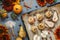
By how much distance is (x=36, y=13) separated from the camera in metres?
1.39

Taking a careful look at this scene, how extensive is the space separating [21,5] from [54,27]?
0.26 meters

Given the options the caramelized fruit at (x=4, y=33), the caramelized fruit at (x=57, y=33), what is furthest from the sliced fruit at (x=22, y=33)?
the caramelized fruit at (x=57, y=33)

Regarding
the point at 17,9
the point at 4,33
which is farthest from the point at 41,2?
the point at 4,33

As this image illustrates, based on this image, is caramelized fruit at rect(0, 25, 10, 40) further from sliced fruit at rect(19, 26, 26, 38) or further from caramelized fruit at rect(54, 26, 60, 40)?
caramelized fruit at rect(54, 26, 60, 40)

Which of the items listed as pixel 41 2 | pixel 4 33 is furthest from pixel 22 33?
pixel 41 2

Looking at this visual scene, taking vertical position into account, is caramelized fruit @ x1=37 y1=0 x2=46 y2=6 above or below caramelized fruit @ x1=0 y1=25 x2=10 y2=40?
above

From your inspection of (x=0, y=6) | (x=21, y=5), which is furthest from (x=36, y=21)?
(x=0, y=6)

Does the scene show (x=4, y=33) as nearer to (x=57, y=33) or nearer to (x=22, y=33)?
(x=22, y=33)

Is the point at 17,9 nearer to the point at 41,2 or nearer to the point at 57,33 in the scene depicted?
the point at 41,2

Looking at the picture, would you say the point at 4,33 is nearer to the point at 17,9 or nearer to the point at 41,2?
the point at 17,9

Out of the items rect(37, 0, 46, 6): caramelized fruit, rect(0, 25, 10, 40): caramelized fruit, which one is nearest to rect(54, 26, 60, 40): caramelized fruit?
rect(37, 0, 46, 6): caramelized fruit

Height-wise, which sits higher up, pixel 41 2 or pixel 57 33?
pixel 41 2

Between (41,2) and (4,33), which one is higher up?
(41,2)

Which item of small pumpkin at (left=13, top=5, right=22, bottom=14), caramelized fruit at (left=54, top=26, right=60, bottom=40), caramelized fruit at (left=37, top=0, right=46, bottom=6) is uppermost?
caramelized fruit at (left=37, top=0, right=46, bottom=6)
